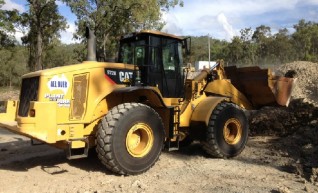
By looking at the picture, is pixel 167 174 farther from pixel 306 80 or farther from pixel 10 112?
pixel 306 80

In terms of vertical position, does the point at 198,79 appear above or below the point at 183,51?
below

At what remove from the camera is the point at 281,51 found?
155ft


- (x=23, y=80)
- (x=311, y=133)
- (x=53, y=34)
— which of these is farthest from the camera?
(x=53, y=34)

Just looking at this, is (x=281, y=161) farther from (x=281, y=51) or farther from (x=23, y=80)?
(x=281, y=51)

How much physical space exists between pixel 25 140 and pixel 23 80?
433 cm

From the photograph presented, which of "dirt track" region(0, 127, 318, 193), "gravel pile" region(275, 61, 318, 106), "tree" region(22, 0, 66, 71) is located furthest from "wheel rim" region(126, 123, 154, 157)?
"tree" region(22, 0, 66, 71)

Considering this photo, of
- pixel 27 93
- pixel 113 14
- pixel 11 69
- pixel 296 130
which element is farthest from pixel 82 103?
pixel 11 69

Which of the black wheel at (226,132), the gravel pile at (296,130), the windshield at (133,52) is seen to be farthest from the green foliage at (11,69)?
the black wheel at (226,132)

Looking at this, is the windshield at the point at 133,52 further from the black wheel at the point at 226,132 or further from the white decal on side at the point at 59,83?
the black wheel at the point at 226,132

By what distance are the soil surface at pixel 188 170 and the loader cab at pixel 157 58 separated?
62.1 inches

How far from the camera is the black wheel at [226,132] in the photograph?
27.5 feet

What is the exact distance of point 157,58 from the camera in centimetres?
809

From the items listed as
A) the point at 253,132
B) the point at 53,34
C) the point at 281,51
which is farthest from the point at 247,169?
the point at 281,51

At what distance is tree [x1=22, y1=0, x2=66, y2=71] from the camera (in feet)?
84.6
